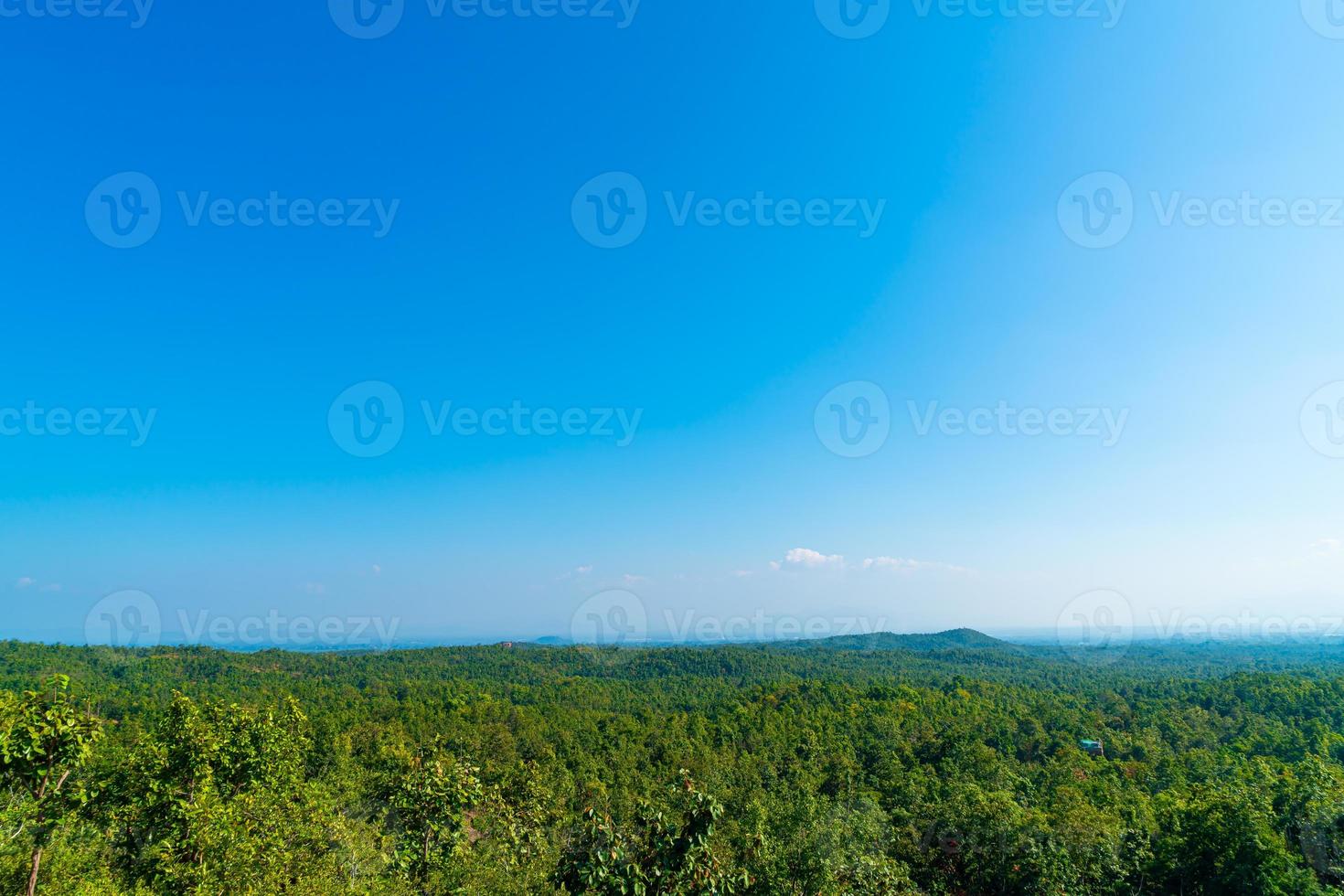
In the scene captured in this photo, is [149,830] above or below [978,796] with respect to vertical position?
above

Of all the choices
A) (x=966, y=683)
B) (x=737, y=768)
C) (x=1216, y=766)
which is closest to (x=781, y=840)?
(x=737, y=768)

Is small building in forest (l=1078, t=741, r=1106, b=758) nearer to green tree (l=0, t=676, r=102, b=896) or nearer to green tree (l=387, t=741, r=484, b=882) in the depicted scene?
green tree (l=387, t=741, r=484, b=882)

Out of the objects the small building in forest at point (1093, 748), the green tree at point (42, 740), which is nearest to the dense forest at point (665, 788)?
the green tree at point (42, 740)

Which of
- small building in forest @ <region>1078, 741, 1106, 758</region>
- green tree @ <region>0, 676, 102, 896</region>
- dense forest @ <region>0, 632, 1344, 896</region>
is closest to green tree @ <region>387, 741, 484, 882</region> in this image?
dense forest @ <region>0, 632, 1344, 896</region>

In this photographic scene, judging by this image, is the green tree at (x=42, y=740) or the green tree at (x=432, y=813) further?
the green tree at (x=432, y=813)

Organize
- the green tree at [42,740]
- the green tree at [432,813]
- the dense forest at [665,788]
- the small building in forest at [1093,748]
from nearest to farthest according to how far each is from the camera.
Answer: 1. the green tree at [42,740]
2. the dense forest at [665,788]
3. the green tree at [432,813]
4. the small building in forest at [1093,748]

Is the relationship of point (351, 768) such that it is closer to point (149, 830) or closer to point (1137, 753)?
point (149, 830)

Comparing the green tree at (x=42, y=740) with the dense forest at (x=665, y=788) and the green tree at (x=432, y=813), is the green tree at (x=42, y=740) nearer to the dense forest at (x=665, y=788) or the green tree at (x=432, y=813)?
the dense forest at (x=665, y=788)
